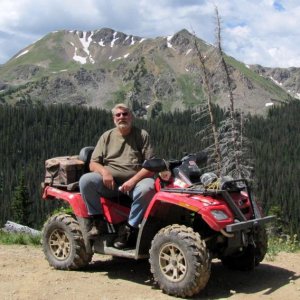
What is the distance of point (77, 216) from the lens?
24.5 feet

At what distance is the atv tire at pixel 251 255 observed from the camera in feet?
23.4

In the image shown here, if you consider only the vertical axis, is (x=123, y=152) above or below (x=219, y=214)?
above

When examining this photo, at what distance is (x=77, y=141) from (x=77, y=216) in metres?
180

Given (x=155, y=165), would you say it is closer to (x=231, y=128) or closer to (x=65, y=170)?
(x=65, y=170)

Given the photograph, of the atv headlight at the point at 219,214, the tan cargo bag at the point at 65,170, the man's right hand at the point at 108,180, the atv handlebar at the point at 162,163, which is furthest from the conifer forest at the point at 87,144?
the atv headlight at the point at 219,214

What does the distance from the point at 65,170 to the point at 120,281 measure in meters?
1.94

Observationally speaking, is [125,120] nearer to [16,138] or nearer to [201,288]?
[201,288]

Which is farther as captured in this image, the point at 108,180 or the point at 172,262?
the point at 108,180

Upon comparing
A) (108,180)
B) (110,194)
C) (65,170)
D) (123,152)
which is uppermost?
(123,152)

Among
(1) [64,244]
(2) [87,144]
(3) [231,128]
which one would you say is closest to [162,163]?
(1) [64,244]

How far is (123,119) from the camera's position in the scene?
A: 7129mm

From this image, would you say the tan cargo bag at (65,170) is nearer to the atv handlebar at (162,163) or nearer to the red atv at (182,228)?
the red atv at (182,228)

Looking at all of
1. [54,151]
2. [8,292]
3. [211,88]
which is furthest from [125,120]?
[54,151]

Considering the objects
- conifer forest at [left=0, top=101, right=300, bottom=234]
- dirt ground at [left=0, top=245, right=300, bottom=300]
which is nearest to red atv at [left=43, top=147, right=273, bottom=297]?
dirt ground at [left=0, top=245, right=300, bottom=300]
